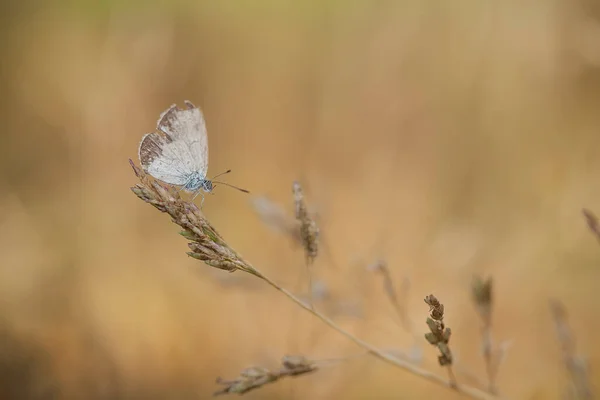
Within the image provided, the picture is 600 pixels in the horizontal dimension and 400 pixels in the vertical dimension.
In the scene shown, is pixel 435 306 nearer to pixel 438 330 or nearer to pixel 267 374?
pixel 438 330

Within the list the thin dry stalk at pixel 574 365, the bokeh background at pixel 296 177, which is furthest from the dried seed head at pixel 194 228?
the bokeh background at pixel 296 177

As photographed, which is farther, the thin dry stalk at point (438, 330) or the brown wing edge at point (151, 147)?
the brown wing edge at point (151, 147)

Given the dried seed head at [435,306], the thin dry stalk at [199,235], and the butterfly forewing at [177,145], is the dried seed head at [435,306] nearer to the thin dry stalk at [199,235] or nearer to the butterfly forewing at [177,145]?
the thin dry stalk at [199,235]

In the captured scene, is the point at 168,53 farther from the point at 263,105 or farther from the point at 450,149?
the point at 450,149

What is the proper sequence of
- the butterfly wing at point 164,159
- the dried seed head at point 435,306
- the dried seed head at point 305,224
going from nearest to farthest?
1. the dried seed head at point 435,306
2. the dried seed head at point 305,224
3. the butterfly wing at point 164,159

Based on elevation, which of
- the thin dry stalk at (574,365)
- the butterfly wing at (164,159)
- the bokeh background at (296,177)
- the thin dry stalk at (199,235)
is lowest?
the thin dry stalk at (574,365)

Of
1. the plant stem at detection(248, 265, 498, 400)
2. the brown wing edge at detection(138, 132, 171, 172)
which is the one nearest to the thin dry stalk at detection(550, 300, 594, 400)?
Result: the plant stem at detection(248, 265, 498, 400)
